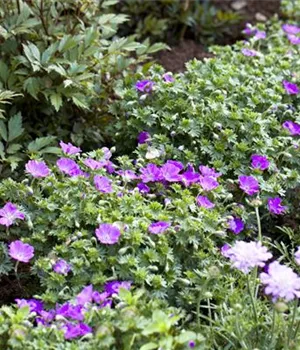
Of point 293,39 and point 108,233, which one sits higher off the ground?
point 293,39

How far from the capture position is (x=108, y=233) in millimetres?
2365

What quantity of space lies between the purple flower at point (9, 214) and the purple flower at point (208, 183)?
23.8 inches

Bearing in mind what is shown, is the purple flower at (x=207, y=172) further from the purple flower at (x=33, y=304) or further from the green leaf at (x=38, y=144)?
the purple flower at (x=33, y=304)

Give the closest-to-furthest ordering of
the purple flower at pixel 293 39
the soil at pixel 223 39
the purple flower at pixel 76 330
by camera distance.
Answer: the purple flower at pixel 76 330, the purple flower at pixel 293 39, the soil at pixel 223 39

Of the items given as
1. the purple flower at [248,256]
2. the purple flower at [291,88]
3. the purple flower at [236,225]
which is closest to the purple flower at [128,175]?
the purple flower at [236,225]

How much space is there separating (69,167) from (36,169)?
0.36ft

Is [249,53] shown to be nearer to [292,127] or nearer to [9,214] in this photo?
[292,127]

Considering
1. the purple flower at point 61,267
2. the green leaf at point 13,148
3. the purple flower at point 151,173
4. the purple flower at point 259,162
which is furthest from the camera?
the green leaf at point 13,148

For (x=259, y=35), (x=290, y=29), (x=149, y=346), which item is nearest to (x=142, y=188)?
(x=149, y=346)

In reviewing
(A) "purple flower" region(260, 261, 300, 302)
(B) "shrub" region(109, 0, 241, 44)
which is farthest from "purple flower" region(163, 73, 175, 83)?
(A) "purple flower" region(260, 261, 300, 302)

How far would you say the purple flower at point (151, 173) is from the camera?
8.78 feet

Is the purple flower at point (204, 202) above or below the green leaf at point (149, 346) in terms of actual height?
above

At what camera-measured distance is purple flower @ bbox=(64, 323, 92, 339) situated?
2112 millimetres

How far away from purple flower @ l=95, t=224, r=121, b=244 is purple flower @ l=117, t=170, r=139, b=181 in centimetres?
29
